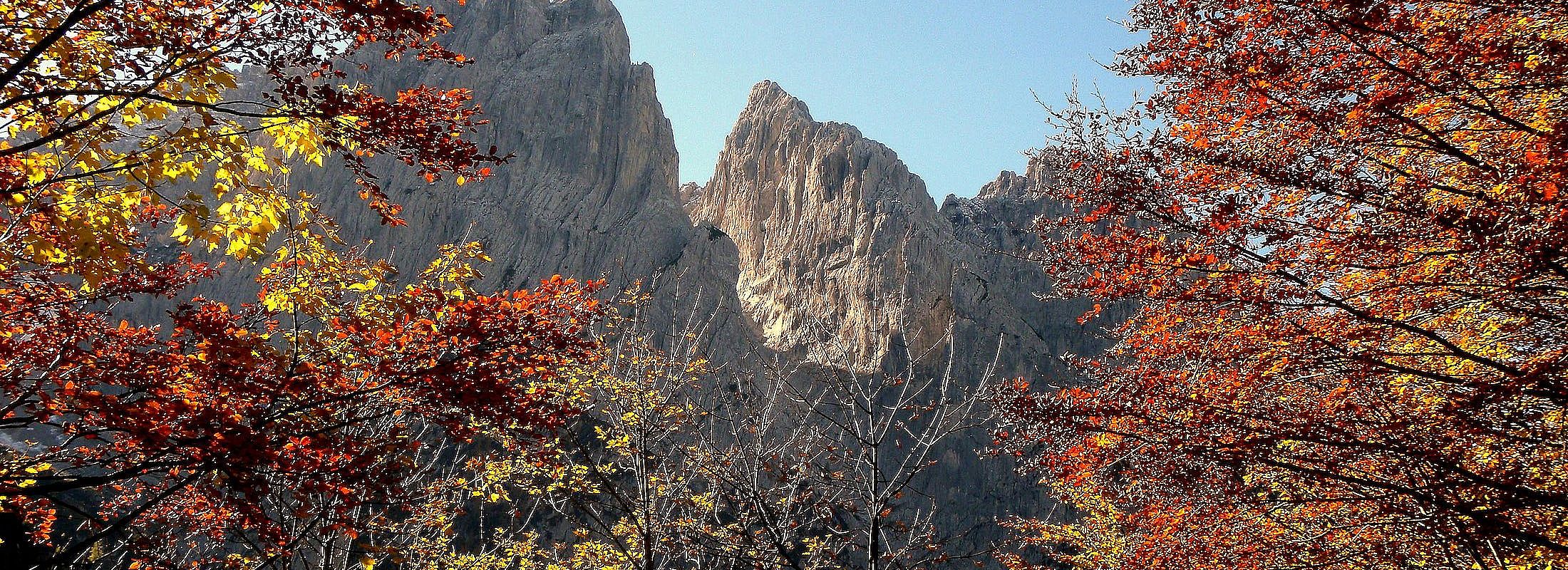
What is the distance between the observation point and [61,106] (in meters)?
4.14

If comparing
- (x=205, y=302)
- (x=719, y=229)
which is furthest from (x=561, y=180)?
(x=205, y=302)

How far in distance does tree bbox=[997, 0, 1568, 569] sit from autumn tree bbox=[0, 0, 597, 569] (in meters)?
4.19

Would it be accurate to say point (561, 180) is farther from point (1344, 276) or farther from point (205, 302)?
point (1344, 276)

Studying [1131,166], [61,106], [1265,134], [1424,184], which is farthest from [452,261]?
[1424,184]

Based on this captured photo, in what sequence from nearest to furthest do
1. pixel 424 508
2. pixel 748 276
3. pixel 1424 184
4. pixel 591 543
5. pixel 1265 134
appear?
pixel 1424 184 → pixel 1265 134 → pixel 424 508 → pixel 591 543 → pixel 748 276

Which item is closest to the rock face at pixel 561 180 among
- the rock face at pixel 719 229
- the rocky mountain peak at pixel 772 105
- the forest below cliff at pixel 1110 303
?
the rock face at pixel 719 229

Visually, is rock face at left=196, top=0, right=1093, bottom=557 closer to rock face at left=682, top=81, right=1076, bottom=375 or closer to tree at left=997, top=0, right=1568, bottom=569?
rock face at left=682, top=81, right=1076, bottom=375

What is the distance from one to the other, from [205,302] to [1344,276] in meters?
9.38

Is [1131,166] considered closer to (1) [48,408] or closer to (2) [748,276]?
(1) [48,408]

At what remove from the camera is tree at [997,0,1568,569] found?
441 centimetres

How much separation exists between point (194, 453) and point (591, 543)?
7.34 meters

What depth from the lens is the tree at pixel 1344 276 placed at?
4.41 m

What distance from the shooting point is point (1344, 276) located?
649 centimetres

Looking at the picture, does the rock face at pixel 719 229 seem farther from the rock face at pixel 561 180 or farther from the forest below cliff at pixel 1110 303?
the forest below cliff at pixel 1110 303
